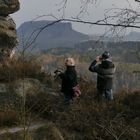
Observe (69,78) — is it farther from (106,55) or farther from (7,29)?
(7,29)

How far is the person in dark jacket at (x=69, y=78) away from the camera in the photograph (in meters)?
12.9

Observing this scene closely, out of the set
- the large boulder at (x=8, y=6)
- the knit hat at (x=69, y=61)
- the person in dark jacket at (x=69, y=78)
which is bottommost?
the person in dark jacket at (x=69, y=78)

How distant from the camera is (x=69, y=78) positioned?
43.1 feet

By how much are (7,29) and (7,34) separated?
0.27 m

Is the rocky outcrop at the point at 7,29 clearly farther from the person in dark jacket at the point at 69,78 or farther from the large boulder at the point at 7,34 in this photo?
the person in dark jacket at the point at 69,78

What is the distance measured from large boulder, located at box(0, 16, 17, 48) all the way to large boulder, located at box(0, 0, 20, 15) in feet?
1.00

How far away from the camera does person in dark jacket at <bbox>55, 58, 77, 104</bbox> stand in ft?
42.4

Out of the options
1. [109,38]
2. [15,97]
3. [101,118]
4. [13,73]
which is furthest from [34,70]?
[109,38]

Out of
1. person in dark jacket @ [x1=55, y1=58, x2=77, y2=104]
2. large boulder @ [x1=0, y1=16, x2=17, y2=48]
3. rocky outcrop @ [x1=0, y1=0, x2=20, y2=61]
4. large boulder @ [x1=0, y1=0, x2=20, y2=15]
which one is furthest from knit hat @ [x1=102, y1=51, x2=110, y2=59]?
large boulder @ [x1=0, y1=0, x2=20, y2=15]

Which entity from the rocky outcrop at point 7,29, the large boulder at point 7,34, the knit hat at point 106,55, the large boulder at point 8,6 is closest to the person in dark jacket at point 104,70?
the knit hat at point 106,55

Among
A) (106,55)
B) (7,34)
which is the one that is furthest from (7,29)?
(106,55)

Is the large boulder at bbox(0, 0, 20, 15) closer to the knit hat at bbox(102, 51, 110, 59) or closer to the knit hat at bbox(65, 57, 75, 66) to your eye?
the knit hat at bbox(102, 51, 110, 59)

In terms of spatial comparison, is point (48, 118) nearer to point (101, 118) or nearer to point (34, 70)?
point (101, 118)

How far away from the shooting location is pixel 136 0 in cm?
490
